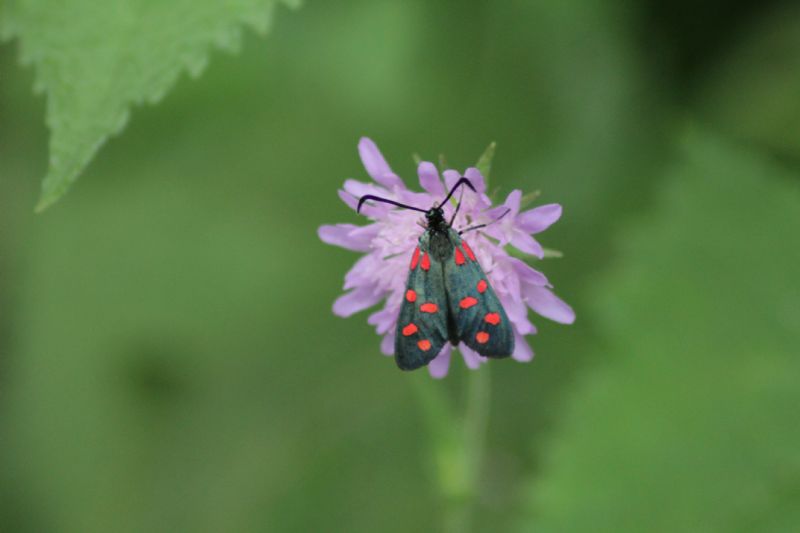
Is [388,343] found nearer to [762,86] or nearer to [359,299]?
[359,299]

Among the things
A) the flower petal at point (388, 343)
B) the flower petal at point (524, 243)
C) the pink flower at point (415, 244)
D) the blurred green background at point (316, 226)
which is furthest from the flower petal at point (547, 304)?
the blurred green background at point (316, 226)

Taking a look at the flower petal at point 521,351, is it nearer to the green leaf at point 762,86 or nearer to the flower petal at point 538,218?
the flower petal at point 538,218

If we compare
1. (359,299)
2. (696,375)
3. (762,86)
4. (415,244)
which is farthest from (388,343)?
(762,86)

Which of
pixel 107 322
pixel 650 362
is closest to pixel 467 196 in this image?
pixel 650 362

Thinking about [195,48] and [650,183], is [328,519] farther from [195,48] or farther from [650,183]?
[195,48]

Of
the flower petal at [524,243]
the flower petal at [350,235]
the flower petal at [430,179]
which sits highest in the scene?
the flower petal at [430,179]

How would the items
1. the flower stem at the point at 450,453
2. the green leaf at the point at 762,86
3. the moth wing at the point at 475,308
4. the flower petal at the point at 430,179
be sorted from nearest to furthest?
the moth wing at the point at 475,308, the flower petal at the point at 430,179, the flower stem at the point at 450,453, the green leaf at the point at 762,86
